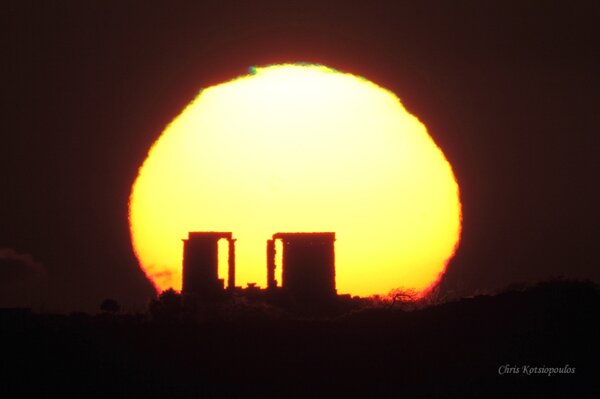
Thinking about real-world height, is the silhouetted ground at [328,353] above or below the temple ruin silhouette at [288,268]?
below

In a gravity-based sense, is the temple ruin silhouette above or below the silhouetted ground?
above

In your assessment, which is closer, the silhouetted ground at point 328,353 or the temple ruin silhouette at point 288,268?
the silhouetted ground at point 328,353

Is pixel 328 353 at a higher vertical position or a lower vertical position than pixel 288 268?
lower

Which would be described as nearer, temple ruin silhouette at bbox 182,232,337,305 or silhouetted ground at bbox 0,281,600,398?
silhouetted ground at bbox 0,281,600,398

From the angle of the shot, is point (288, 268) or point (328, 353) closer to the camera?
point (328, 353)
